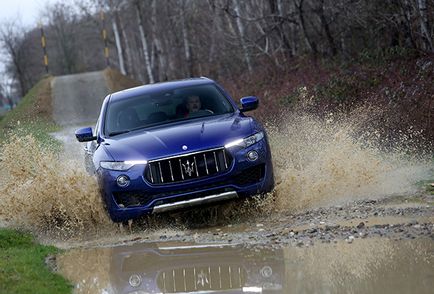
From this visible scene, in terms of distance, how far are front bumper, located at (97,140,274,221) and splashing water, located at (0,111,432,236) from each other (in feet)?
1.32

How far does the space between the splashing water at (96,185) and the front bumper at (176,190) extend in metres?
0.40

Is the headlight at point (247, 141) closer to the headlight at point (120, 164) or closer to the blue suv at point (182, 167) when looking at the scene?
the blue suv at point (182, 167)

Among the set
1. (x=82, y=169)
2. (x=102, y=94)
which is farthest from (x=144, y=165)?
(x=102, y=94)

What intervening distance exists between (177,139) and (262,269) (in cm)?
277

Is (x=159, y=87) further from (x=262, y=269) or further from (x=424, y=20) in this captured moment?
(x=424, y=20)

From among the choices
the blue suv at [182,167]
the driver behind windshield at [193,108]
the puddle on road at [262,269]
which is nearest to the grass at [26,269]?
the puddle on road at [262,269]

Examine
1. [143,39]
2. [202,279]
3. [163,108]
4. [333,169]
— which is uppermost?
[163,108]

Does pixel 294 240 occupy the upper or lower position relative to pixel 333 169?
upper

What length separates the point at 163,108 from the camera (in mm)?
10336

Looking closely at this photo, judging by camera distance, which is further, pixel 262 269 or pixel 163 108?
pixel 163 108

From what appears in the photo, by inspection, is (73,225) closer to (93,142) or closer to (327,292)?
(93,142)

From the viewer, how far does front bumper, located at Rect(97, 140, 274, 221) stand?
8641 millimetres

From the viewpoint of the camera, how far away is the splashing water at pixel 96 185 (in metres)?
9.38

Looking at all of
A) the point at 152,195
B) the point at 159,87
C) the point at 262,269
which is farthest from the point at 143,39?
the point at 262,269
